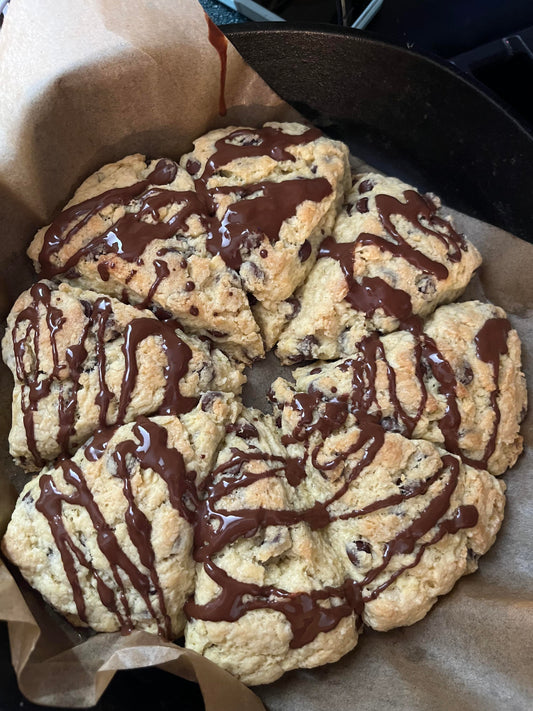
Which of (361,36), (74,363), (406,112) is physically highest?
(361,36)

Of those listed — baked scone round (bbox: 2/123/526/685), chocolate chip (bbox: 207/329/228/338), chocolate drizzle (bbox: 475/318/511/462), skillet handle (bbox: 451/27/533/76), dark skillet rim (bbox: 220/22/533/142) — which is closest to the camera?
baked scone round (bbox: 2/123/526/685)

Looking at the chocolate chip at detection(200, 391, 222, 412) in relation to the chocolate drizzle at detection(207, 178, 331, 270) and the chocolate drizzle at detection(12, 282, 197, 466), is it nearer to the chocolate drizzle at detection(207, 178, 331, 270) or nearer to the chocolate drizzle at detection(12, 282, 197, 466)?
the chocolate drizzle at detection(12, 282, 197, 466)

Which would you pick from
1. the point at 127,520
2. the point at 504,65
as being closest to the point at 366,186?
the point at 504,65

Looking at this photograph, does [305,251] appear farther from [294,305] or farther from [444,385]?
[444,385]

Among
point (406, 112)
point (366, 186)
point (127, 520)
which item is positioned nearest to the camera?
point (127, 520)

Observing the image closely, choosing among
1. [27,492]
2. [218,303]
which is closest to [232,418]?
[218,303]

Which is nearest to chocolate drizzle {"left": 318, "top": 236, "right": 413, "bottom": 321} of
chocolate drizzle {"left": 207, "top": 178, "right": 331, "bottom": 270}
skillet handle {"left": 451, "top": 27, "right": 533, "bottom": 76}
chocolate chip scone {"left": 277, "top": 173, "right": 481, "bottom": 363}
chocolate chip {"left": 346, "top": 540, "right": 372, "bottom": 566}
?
chocolate chip scone {"left": 277, "top": 173, "right": 481, "bottom": 363}

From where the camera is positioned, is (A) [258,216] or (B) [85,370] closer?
(B) [85,370]
